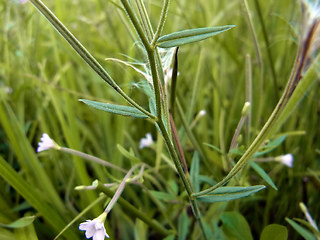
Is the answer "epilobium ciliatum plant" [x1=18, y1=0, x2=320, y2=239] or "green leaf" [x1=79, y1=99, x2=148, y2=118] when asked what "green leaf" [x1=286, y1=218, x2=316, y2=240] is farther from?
"green leaf" [x1=79, y1=99, x2=148, y2=118]

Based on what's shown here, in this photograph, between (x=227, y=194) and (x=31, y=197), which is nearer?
(x=227, y=194)

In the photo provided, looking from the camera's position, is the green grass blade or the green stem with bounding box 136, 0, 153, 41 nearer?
the green stem with bounding box 136, 0, 153, 41

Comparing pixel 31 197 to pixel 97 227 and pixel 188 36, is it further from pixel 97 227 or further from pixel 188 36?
pixel 188 36

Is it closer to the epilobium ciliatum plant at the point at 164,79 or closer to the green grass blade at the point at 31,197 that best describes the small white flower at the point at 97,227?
the epilobium ciliatum plant at the point at 164,79

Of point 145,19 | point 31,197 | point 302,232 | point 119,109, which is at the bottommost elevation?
point 302,232

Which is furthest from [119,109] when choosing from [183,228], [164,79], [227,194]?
[183,228]

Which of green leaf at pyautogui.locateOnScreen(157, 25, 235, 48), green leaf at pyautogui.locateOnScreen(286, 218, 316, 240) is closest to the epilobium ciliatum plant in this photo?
green leaf at pyautogui.locateOnScreen(157, 25, 235, 48)
